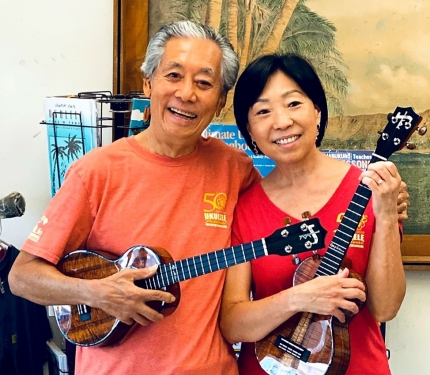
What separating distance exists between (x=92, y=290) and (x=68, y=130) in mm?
605

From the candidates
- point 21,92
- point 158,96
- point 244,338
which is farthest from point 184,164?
point 21,92

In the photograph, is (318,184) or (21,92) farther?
(21,92)

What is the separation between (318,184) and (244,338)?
379mm

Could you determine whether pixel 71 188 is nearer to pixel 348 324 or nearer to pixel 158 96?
pixel 158 96

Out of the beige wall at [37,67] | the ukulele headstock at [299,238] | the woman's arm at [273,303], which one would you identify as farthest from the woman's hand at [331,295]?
the beige wall at [37,67]

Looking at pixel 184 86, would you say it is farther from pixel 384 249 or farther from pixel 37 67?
pixel 37 67

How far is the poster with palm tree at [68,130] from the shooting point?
1.48 meters

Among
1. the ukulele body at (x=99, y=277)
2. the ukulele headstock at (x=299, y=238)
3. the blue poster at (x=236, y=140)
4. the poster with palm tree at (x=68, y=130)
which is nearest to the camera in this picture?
the ukulele headstock at (x=299, y=238)

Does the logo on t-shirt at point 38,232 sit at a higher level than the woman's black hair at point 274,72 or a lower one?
lower

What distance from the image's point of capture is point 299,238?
0.98 m

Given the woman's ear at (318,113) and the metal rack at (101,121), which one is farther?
the metal rack at (101,121)

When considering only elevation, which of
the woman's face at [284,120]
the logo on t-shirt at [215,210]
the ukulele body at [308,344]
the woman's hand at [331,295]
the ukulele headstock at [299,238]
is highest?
the woman's face at [284,120]

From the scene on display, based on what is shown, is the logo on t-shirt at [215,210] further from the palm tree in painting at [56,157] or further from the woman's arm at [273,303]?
the palm tree in painting at [56,157]

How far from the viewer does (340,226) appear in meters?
1.07
